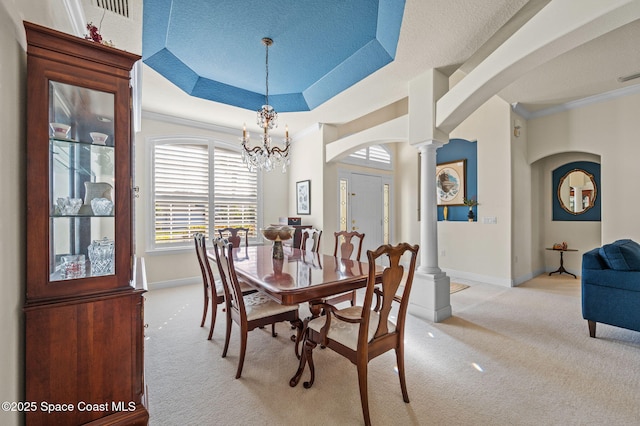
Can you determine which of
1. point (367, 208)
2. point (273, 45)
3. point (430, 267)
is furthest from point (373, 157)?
point (273, 45)

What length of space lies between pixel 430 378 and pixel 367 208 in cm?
405

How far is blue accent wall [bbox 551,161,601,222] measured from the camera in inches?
191

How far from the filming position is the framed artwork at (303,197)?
5148 mm

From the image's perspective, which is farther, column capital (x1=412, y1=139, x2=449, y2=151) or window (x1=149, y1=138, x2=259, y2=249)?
window (x1=149, y1=138, x2=259, y2=249)

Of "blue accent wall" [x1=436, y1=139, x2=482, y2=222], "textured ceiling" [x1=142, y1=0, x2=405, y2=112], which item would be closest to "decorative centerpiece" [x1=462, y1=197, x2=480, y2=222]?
"blue accent wall" [x1=436, y1=139, x2=482, y2=222]

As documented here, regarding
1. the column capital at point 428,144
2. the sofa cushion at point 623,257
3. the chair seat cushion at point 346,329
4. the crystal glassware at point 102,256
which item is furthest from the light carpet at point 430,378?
the column capital at point 428,144

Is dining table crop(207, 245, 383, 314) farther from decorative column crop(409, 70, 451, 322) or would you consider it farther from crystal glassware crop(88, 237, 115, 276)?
decorative column crop(409, 70, 451, 322)

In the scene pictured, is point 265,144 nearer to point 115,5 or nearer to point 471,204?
point 115,5

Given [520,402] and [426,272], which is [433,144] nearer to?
[426,272]

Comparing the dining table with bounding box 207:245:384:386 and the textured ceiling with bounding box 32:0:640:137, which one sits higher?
the textured ceiling with bounding box 32:0:640:137

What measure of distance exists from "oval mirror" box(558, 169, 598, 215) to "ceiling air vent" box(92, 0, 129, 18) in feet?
23.1

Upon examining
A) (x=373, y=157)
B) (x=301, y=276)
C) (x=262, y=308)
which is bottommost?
(x=262, y=308)

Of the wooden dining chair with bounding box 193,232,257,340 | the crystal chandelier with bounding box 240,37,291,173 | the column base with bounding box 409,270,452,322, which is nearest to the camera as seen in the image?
the wooden dining chair with bounding box 193,232,257,340

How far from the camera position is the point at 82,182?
1.38 m
